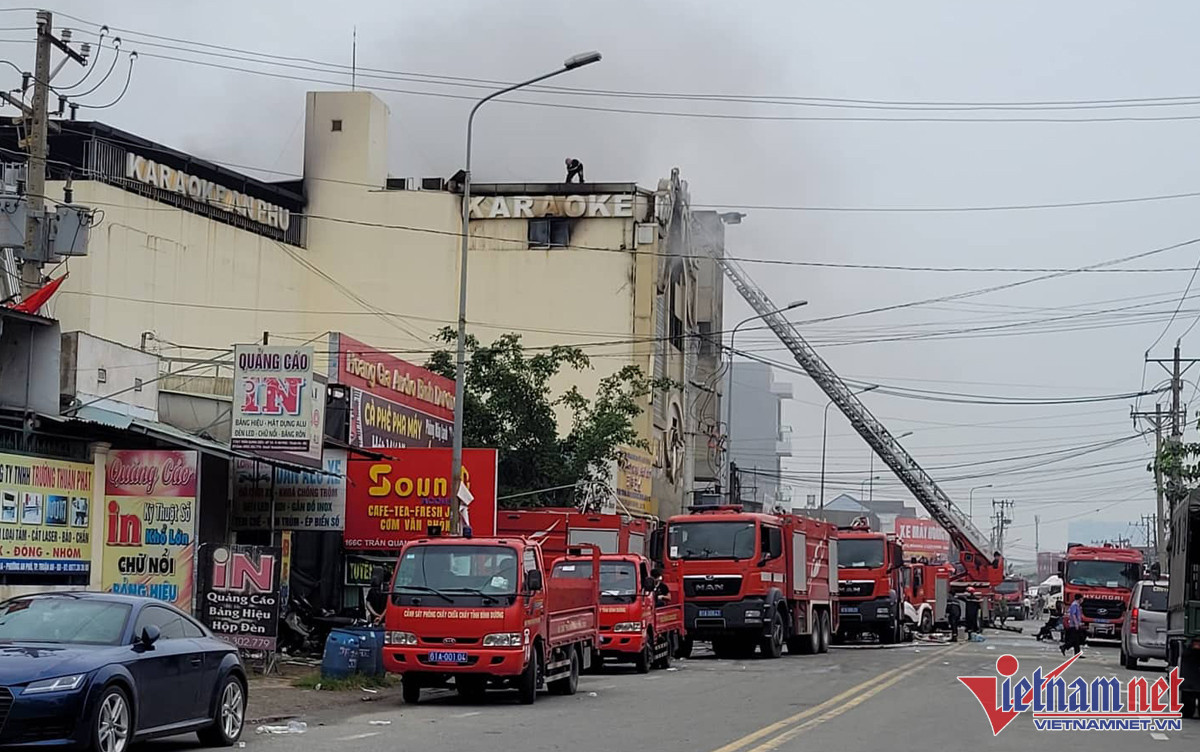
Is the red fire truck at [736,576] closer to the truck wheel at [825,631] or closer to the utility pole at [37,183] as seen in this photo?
the truck wheel at [825,631]

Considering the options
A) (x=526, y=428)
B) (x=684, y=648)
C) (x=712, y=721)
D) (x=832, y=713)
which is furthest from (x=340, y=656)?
(x=526, y=428)

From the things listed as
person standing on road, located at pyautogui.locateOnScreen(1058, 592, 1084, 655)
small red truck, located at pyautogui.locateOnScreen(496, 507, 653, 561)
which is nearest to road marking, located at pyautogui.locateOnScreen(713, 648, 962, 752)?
small red truck, located at pyautogui.locateOnScreen(496, 507, 653, 561)

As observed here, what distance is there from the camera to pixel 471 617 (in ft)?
62.3

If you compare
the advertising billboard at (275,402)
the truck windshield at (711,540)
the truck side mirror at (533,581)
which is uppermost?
the advertising billboard at (275,402)

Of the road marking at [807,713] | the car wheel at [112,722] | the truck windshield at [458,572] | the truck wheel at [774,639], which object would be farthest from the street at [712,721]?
the truck wheel at [774,639]

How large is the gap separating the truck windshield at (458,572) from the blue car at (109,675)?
483cm

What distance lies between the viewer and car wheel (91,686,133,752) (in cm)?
1192

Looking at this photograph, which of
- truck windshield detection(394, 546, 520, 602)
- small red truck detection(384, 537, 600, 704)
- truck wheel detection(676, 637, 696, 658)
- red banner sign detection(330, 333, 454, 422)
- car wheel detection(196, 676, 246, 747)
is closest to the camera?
car wheel detection(196, 676, 246, 747)

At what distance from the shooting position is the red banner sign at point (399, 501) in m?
Answer: 29.6

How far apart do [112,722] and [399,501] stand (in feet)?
57.8

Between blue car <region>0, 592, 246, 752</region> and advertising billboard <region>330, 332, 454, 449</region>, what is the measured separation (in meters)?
16.9

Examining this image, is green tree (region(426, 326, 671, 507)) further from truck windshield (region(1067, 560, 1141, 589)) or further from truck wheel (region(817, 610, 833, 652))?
truck windshield (region(1067, 560, 1141, 589))

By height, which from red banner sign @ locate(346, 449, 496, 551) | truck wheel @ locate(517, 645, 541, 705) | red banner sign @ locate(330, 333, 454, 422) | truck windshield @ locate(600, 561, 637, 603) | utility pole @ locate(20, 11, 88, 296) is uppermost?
utility pole @ locate(20, 11, 88, 296)

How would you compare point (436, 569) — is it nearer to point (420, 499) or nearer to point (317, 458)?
point (317, 458)
